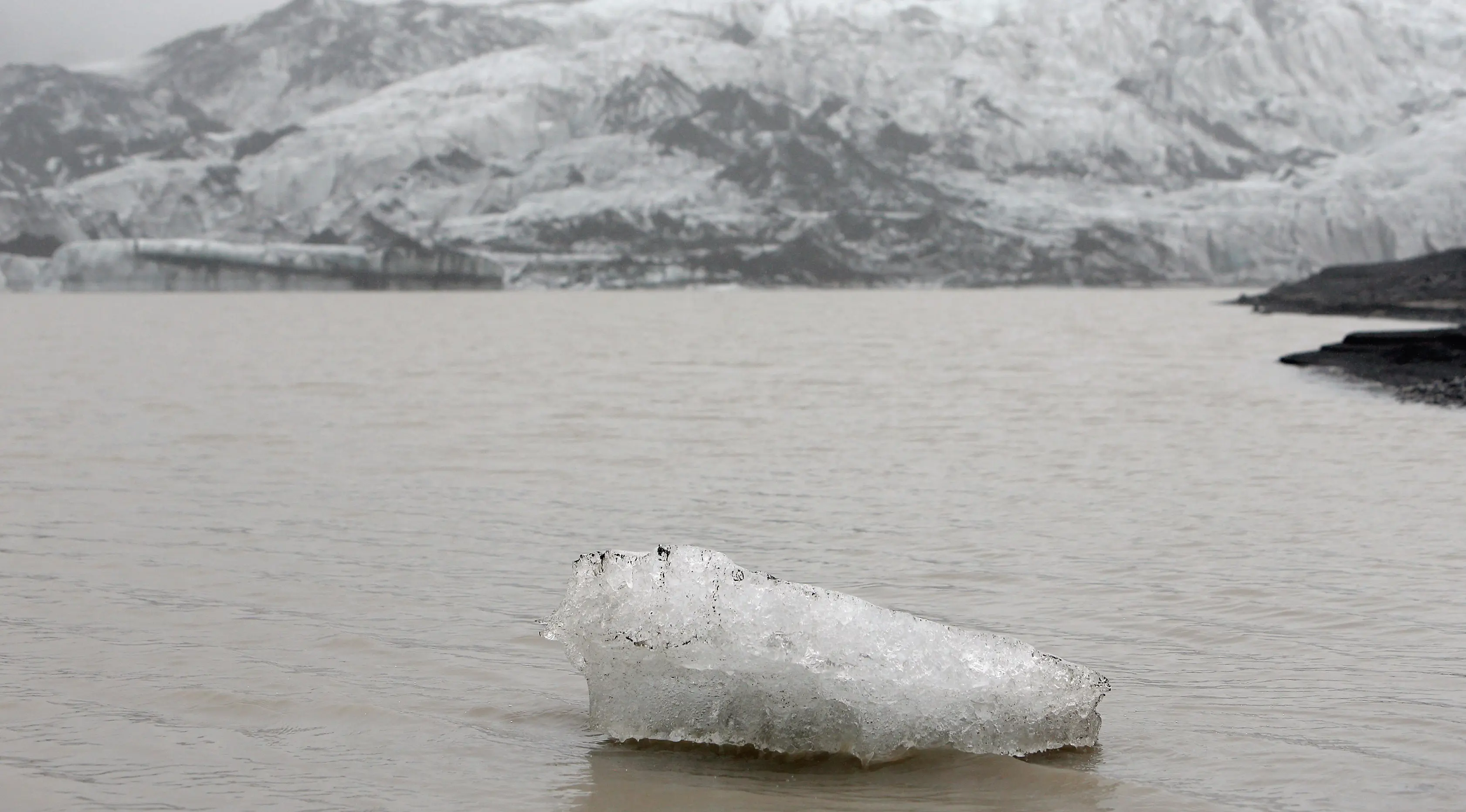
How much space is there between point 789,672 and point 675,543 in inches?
187

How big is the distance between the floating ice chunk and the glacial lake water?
0.46 feet

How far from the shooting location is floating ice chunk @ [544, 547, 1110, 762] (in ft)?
19.4

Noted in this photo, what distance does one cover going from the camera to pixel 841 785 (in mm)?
5582

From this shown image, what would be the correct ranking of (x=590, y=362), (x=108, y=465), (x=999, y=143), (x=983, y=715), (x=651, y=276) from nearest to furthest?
1. (x=983, y=715)
2. (x=108, y=465)
3. (x=590, y=362)
4. (x=651, y=276)
5. (x=999, y=143)

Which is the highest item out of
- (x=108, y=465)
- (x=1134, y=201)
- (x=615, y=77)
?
(x=615, y=77)

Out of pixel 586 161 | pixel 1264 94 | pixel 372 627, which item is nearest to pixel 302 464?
pixel 372 627

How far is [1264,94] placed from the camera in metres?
185

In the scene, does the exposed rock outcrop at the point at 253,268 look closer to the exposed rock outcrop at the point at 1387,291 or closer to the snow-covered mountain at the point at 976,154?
the snow-covered mountain at the point at 976,154

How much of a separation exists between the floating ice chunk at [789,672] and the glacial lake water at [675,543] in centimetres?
14

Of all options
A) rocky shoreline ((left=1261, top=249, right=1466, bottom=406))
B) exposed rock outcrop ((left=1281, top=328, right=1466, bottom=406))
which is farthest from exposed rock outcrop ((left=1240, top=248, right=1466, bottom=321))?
exposed rock outcrop ((left=1281, top=328, right=1466, bottom=406))

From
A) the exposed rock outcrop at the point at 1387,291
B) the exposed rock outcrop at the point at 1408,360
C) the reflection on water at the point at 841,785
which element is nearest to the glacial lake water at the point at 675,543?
the reflection on water at the point at 841,785

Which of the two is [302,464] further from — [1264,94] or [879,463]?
[1264,94]

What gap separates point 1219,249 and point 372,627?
521ft

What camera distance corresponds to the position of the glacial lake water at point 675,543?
5648mm
